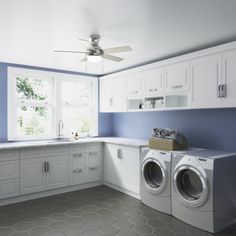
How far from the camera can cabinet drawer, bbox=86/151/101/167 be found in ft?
14.7

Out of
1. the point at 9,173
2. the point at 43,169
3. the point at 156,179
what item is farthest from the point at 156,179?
the point at 9,173

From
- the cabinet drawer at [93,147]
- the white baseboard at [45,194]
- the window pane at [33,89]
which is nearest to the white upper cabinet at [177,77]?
the cabinet drawer at [93,147]

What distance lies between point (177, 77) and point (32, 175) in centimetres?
285

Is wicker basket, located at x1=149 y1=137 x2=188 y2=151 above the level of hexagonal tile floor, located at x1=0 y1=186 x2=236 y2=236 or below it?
above

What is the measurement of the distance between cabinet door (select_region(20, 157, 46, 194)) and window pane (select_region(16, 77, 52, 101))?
1361 mm

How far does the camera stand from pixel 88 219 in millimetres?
3094

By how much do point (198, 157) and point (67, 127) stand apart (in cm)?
304

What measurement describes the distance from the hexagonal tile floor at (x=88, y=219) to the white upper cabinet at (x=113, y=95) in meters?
1.85

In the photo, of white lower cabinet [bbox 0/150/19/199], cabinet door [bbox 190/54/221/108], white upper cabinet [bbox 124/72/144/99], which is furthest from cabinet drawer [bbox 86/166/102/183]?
cabinet door [bbox 190/54/221/108]

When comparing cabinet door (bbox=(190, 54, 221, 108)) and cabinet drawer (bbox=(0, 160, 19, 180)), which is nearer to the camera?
cabinet door (bbox=(190, 54, 221, 108))

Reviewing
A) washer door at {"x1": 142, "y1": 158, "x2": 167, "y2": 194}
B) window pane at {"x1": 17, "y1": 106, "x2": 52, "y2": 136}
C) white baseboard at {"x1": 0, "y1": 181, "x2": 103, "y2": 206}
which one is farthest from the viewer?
window pane at {"x1": 17, "y1": 106, "x2": 52, "y2": 136}

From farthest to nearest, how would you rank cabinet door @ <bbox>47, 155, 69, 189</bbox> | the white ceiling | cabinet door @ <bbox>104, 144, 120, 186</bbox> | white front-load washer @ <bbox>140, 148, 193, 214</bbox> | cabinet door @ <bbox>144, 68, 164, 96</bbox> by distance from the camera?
cabinet door @ <bbox>104, 144, 120, 186</bbox> → cabinet door @ <bbox>47, 155, 69, 189</bbox> → cabinet door @ <bbox>144, 68, 164, 96</bbox> → white front-load washer @ <bbox>140, 148, 193, 214</bbox> → the white ceiling

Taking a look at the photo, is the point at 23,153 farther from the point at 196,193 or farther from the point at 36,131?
the point at 196,193

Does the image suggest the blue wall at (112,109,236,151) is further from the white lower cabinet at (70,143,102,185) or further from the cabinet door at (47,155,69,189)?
the cabinet door at (47,155,69,189)
